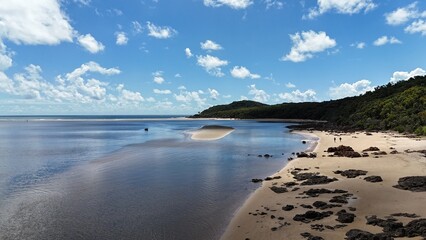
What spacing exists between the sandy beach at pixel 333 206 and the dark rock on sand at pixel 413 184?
5.5 inches

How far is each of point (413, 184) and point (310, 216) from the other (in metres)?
7.34

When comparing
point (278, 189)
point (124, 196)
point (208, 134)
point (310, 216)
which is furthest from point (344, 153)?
point (208, 134)

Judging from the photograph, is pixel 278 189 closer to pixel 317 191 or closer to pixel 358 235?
pixel 317 191

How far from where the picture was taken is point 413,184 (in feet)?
55.8

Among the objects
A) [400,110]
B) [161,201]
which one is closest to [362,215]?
[161,201]

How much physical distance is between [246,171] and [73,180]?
40.0 ft

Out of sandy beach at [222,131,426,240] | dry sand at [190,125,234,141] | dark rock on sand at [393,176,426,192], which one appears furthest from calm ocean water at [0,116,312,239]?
dry sand at [190,125,234,141]

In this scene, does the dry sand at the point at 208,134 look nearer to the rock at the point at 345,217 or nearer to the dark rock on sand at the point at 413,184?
the dark rock on sand at the point at 413,184

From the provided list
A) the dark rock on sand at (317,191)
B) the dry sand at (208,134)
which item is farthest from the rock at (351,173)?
the dry sand at (208,134)

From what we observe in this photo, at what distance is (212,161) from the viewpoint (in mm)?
30734

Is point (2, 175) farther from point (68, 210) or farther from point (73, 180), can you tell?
point (68, 210)

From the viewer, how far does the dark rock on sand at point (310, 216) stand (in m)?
13.0

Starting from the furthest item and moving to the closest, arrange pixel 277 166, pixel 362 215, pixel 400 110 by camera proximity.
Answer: pixel 400 110
pixel 277 166
pixel 362 215

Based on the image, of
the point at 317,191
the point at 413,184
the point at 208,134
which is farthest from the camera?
the point at 208,134
